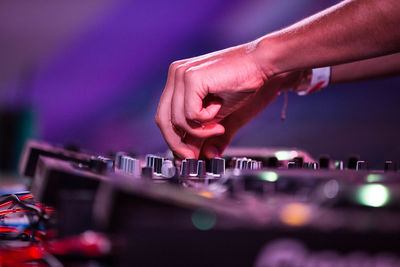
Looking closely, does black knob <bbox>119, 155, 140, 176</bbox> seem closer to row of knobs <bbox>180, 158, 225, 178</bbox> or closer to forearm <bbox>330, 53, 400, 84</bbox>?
row of knobs <bbox>180, 158, 225, 178</bbox>

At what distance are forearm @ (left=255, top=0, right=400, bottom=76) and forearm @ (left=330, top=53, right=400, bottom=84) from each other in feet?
1.69

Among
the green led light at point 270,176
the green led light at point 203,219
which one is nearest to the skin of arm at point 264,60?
the green led light at point 270,176

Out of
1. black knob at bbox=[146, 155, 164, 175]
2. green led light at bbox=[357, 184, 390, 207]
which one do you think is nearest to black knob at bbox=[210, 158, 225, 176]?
black knob at bbox=[146, 155, 164, 175]

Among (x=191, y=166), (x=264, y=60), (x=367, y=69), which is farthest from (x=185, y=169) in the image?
(x=367, y=69)

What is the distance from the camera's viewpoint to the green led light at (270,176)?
0.45 metres

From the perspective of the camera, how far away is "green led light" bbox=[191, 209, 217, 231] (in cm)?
34

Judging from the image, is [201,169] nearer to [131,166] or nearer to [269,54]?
[131,166]

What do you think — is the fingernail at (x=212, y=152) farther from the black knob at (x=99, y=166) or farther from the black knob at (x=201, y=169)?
the black knob at (x=99, y=166)

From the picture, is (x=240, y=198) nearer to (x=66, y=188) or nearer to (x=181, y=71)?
(x=66, y=188)

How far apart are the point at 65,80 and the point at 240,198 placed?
3726 millimetres

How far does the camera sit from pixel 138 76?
140 inches

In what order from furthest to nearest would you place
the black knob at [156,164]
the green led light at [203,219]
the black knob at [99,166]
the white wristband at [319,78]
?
the white wristband at [319,78] → the black knob at [156,164] → the black knob at [99,166] → the green led light at [203,219]

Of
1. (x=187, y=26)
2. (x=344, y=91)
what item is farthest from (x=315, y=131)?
(x=187, y=26)

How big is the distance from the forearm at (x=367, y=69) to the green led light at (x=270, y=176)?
88 cm
